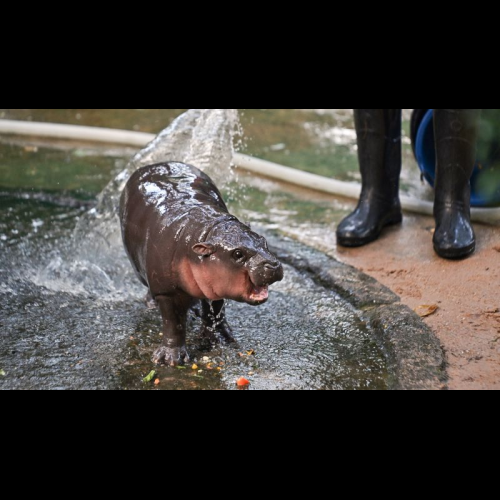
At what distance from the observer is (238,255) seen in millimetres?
3396

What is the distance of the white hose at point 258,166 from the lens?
5.91m

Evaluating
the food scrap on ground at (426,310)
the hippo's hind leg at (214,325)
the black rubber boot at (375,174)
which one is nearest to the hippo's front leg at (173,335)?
the hippo's hind leg at (214,325)

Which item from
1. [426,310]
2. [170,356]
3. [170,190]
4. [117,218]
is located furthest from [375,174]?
[170,356]

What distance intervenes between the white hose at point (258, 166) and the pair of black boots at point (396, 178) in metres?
0.38

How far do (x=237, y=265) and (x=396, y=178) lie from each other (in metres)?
2.55

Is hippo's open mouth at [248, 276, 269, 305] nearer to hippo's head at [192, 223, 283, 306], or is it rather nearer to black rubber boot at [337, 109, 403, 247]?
hippo's head at [192, 223, 283, 306]

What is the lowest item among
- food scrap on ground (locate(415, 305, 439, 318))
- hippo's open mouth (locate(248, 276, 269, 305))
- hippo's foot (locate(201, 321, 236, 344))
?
food scrap on ground (locate(415, 305, 439, 318))

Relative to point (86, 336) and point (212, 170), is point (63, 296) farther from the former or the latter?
point (212, 170)

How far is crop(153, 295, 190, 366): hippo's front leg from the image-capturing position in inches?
152

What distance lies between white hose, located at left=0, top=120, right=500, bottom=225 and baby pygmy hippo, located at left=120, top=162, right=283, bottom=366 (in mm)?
2220

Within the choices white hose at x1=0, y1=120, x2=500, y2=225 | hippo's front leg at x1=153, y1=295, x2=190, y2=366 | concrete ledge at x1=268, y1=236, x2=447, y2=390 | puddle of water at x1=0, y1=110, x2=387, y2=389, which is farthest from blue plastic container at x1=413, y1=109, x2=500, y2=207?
hippo's front leg at x1=153, y1=295, x2=190, y2=366

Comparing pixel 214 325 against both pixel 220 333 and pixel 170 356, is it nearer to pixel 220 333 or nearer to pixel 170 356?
pixel 220 333

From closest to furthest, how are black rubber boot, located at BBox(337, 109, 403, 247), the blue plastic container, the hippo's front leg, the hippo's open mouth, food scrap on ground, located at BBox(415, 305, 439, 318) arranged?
the hippo's open mouth → the hippo's front leg → food scrap on ground, located at BBox(415, 305, 439, 318) → black rubber boot, located at BBox(337, 109, 403, 247) → the blue plastic container

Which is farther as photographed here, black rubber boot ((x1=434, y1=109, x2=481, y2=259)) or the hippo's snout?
black rubber boot ((x1=434, y1=109, x2=481, y2=259))
